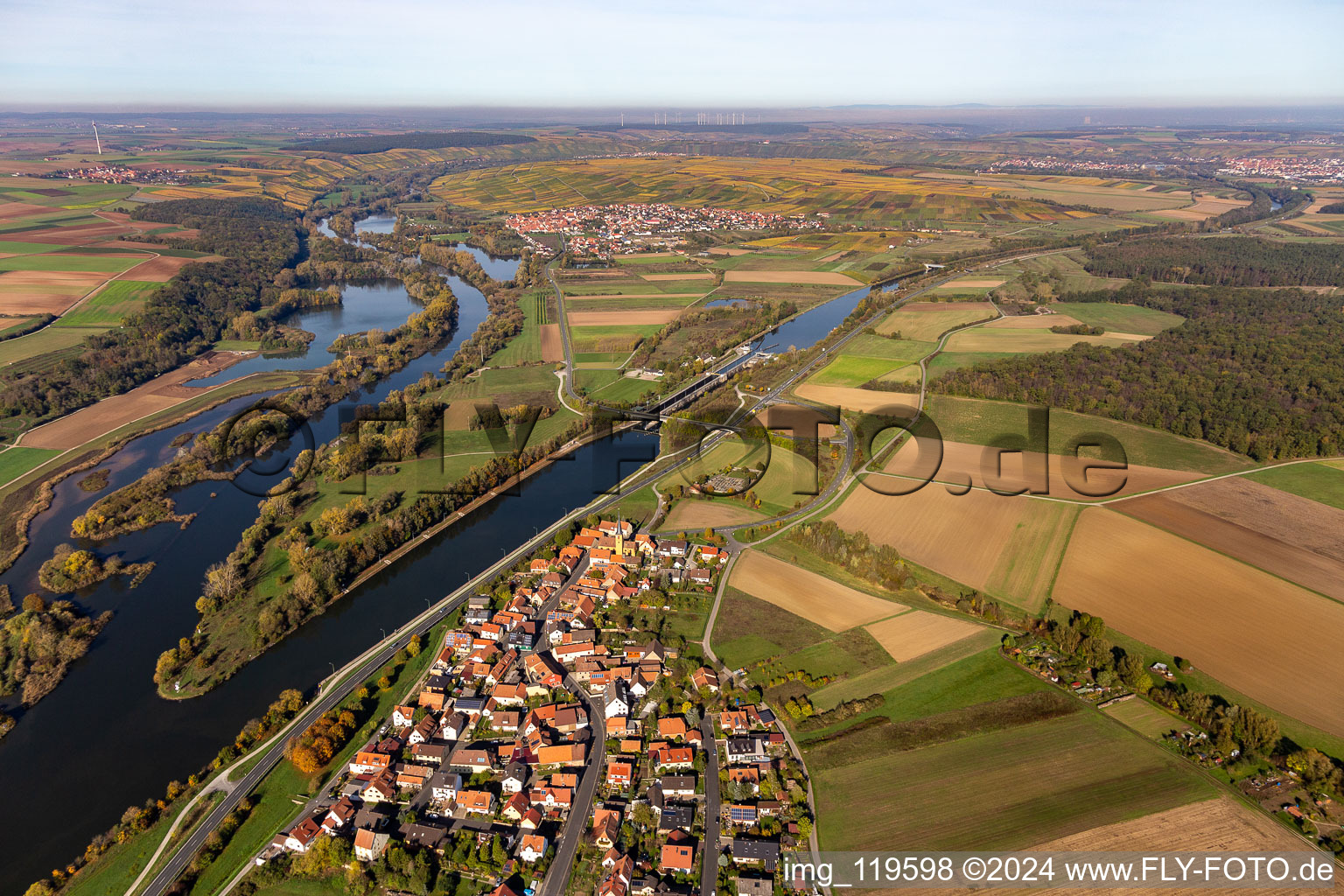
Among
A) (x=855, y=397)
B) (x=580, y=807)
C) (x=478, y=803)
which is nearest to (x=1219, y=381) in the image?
(x=855, y=397)

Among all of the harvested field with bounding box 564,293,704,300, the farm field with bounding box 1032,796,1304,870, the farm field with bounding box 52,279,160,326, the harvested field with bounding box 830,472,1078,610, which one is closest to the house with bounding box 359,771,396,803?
the farm field with bounding box 1032,796,1304,870

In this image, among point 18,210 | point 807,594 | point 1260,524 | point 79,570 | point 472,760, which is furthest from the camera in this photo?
point 18,210

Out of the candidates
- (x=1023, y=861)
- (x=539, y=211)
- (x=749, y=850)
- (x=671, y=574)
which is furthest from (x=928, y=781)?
(x=539, y=211)

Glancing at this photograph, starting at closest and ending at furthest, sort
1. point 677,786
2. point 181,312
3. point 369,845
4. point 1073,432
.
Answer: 1. point 369,845
2. point 677,786
3. point 1073,432
4. point 181,312

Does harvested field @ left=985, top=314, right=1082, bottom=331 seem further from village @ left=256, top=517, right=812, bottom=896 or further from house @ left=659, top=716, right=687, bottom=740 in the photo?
house @ left=659, top=716, right=687, bottom=740

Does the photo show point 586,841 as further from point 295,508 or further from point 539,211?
point 539,211

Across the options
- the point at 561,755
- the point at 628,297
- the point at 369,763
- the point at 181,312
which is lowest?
the point at 369,763

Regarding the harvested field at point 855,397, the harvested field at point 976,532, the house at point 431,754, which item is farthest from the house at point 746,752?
the harvested field at point 855,397

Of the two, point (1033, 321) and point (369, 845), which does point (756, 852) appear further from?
point (1033, 321)
